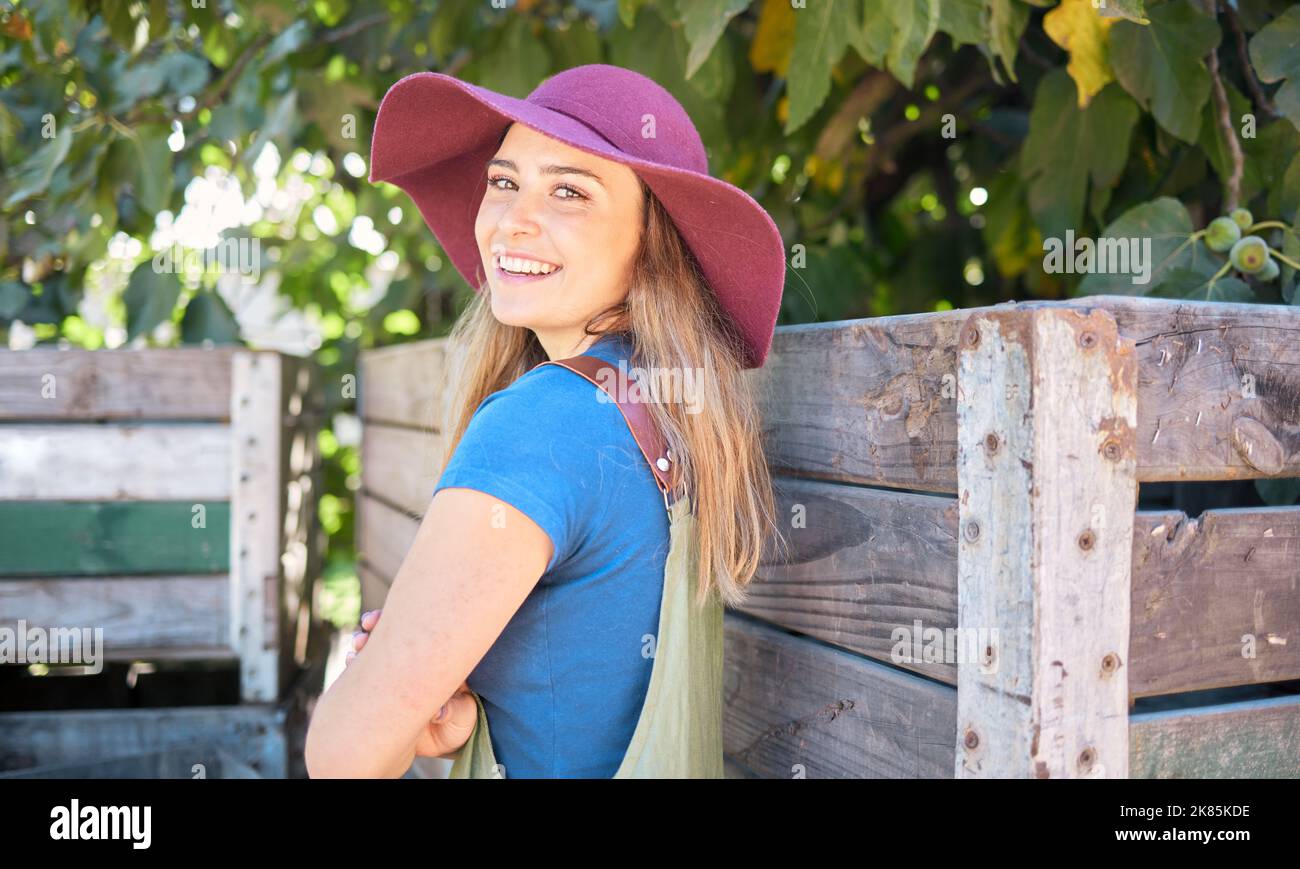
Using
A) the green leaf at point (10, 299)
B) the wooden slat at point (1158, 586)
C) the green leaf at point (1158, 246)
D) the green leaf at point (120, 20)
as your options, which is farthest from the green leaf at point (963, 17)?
the green leaf at point (10, 299)

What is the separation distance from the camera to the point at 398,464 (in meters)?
3.48

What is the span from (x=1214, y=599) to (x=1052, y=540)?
274 mm

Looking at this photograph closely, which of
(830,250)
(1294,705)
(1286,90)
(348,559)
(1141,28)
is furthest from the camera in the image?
(348,559)

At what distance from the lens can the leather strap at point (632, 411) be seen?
1.34m

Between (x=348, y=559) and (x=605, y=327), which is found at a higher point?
(x=605, y=327)

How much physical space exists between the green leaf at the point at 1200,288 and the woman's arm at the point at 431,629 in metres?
1.24

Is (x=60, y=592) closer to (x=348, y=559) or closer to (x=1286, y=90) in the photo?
(x=1286, y=90)

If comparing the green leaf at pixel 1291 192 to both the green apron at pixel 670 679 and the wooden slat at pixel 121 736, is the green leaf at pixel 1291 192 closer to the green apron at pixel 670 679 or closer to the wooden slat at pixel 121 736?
the green apron at pixel 670 679

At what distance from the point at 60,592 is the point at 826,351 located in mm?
2272

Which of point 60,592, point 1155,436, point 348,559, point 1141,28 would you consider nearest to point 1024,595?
point 1155,436

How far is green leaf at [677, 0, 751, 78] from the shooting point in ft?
5.93

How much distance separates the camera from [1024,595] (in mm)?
1059

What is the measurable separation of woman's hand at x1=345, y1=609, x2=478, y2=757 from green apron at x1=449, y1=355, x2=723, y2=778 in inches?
0.5

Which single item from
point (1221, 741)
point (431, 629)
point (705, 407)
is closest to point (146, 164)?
point (705, 407)
